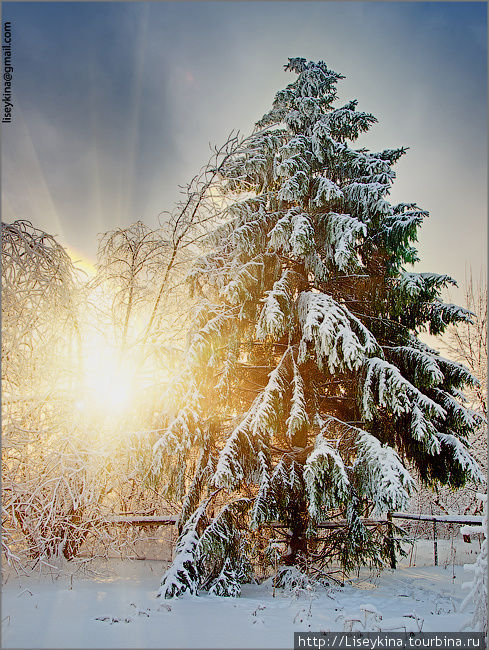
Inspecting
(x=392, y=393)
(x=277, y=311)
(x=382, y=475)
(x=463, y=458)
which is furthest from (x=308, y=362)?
(x=463, y=458)

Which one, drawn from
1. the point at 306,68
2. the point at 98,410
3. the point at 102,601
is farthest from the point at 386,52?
the point at 102,601

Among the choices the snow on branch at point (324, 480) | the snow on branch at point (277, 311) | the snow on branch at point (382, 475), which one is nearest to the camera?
the snow on branch at point (382, 475)

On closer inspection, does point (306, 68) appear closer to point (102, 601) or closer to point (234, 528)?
point (234, 528)

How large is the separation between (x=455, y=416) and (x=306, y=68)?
24.9ft

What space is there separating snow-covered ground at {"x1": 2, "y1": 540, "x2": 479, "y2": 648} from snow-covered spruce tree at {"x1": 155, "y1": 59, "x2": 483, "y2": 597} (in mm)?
586

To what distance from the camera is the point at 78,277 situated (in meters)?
7.06

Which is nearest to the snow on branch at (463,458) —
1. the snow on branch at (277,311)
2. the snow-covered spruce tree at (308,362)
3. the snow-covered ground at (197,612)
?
the snow-covered spruce tree at (308,362)

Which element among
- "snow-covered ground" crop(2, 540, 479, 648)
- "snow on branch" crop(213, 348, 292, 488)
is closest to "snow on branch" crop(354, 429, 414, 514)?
"snow-covered ground" crop(2, 540, 479, 648)

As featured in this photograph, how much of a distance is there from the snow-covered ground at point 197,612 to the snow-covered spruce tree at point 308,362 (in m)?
0.59

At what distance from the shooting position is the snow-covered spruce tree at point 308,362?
242 inches

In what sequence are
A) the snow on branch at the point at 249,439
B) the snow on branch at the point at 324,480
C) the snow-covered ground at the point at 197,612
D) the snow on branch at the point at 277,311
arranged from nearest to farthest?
the snow-covered ground at the point at 197,612 → the snow on branch at the point at 324,480 → the snow on branch at the point at 249,439 → the snow on branch at the point at 277,311

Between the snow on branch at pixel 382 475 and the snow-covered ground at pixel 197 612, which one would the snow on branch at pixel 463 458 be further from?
the snow-covered ground at pixel 197 612

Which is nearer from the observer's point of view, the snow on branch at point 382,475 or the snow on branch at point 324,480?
the snow on branch at point 382,475

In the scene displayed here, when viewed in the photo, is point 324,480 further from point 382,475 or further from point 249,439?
point 249,439
